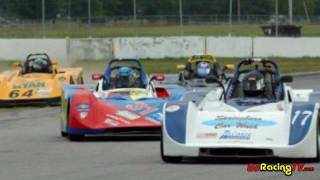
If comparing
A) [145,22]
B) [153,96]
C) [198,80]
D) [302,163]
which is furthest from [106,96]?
[145,22]

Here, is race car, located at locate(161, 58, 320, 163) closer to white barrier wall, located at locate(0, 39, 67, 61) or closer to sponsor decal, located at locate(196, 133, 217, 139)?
sponsor decal, located at locate(196, 133, 217, 139)

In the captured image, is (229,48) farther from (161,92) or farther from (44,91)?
(161,92)

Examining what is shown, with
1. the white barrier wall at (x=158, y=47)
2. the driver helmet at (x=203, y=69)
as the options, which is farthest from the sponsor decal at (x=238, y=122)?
the white barrier wall at (x=158, y=47)

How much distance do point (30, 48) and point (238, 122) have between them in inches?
1292

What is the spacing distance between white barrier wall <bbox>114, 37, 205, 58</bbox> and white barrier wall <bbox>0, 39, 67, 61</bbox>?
97.7 inches

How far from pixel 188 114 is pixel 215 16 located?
39.9 m

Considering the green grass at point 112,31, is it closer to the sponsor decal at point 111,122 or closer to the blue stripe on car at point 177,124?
the sponsor decal at point 111,122

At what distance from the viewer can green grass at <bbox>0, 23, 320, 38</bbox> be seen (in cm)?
4819

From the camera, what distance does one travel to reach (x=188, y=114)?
38.4ft

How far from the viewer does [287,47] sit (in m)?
44.9

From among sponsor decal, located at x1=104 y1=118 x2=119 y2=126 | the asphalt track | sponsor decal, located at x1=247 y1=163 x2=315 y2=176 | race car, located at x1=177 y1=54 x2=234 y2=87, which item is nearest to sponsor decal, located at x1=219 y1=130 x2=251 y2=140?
the asphalt track

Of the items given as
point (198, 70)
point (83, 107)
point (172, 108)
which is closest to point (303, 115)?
point (172, 108)

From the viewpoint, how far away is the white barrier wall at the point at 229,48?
44750 millimetres

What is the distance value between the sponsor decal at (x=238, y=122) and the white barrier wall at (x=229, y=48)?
33.3 meters
